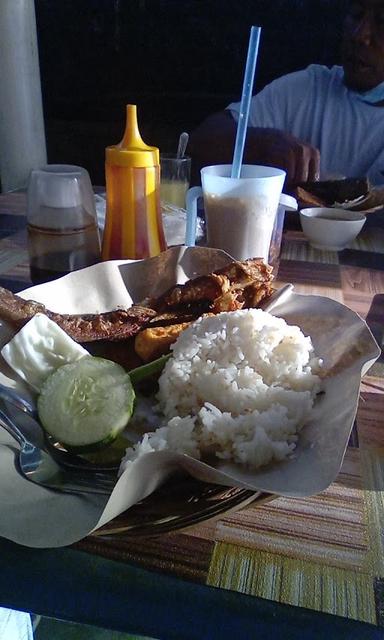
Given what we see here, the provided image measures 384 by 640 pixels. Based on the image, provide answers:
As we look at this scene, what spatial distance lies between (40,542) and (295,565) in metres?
0.23

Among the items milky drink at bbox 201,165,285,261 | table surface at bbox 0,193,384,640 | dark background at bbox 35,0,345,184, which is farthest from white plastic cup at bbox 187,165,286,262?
dark background at bbox 35,0,345,184

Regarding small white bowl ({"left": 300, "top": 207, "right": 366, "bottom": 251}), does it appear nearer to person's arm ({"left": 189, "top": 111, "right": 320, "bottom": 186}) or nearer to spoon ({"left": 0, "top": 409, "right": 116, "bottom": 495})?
person's arm ({"left": 189, "top": 111, "right": 320, "bottom": 186})

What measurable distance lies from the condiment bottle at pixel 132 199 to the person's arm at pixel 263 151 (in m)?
1.12

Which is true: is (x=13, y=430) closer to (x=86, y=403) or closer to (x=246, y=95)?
(x=86, y=403)

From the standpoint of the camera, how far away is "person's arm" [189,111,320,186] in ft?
7.41

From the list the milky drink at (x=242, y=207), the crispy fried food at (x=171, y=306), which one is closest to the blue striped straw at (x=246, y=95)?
the milky drink at (x=242, y=207)

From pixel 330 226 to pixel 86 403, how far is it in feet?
2.95

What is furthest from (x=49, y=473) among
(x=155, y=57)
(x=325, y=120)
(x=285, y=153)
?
(x=155, y=57)

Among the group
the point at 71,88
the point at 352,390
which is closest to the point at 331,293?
the point at 352,390

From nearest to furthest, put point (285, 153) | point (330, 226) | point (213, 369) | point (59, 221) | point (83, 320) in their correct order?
point (213, 369) → point (83, 320) → point (59, 221) → point (330, 226) → point (285, 153)

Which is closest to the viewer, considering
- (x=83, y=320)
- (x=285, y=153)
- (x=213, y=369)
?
(x=213, y=369)

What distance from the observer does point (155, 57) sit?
14.8ft

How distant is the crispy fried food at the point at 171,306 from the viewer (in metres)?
0.81

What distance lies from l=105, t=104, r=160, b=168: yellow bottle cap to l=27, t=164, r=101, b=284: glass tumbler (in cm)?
6
